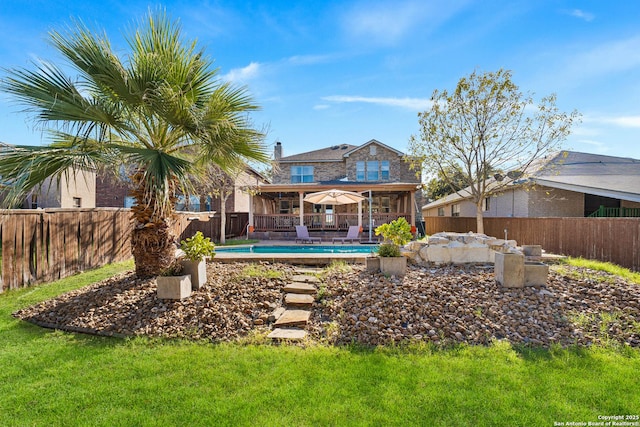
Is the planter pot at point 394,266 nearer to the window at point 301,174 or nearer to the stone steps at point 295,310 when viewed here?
the stone steps at point 295,310

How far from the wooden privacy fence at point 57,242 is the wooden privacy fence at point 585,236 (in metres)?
12.4

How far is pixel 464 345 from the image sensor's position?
367 cm

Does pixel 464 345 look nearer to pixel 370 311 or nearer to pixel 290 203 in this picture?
pixel 370 311

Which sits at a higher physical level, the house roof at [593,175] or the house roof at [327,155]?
the house roof at [327,155]

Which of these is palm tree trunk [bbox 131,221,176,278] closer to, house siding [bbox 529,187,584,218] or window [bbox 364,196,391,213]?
house siding [bbox 529,187,584,218]

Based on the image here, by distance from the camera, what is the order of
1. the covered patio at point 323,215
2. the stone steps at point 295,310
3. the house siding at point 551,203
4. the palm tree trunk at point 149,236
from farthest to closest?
the covered patio at point 323,215
the house siding at point 551,203
the palm tree trunk at point 149,236
the stone steps at point 295,310

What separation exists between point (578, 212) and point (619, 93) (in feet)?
18.4

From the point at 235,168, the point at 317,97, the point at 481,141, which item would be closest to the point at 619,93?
the point at 481,141

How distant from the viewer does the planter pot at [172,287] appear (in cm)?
476

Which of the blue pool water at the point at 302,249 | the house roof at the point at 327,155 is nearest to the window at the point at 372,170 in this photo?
the house roof at the point at 327,155

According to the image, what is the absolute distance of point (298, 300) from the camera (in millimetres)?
4938

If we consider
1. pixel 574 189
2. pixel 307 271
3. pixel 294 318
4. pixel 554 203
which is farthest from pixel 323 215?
pixel 294 318

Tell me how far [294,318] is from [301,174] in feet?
69.6

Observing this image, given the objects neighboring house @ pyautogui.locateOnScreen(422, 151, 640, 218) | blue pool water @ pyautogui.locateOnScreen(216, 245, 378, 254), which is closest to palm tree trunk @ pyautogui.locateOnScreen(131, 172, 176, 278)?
blue pool water @ pyautogui.locateOnScreen(216, 245, 378, 254)
